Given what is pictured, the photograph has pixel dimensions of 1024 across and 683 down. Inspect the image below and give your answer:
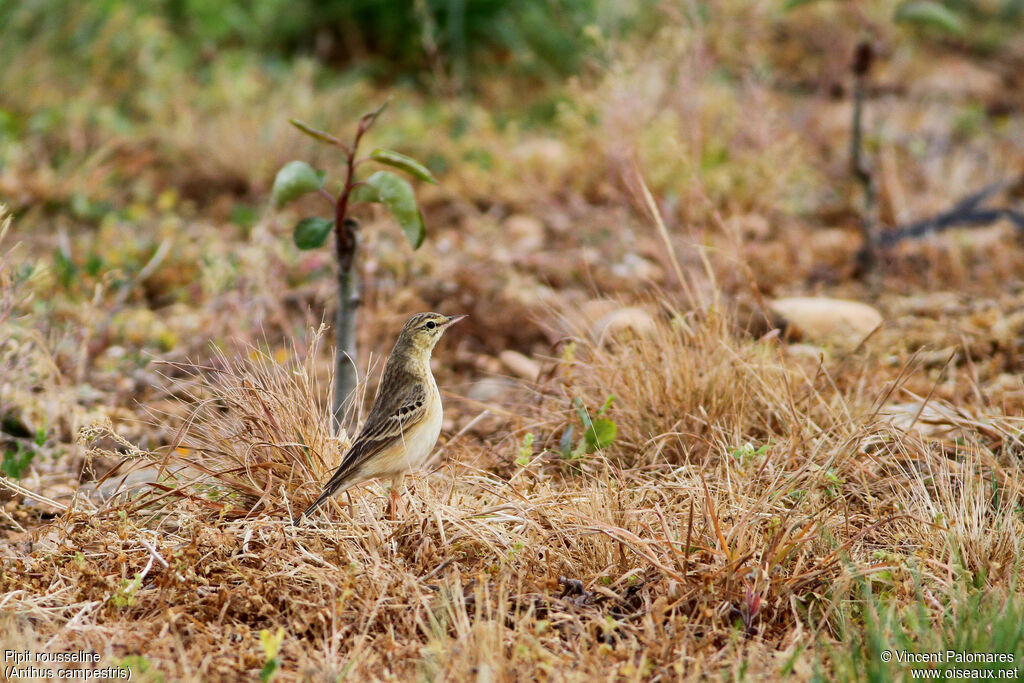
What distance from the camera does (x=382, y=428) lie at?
359 centimetres

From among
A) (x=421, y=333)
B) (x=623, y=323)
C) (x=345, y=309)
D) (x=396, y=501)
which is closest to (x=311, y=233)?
(x=345, y=309)

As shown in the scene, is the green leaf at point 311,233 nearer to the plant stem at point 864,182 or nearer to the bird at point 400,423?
the bird at point 400,423

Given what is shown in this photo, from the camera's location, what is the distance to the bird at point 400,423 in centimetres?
349

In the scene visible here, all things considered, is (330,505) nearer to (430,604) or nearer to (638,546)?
(430,604)

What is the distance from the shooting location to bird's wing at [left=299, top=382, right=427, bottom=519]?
3467 mm

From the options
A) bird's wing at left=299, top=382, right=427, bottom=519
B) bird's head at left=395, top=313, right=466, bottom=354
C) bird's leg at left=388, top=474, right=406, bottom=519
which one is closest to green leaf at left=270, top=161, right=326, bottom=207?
bird's head at left=395, top=313, right=466, bottom=354

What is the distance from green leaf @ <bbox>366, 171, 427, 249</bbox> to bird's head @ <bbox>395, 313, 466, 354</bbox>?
1.05ft

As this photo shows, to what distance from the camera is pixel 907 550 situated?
3633 mm

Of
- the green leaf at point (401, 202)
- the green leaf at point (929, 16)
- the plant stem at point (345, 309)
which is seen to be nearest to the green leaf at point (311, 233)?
the plant stem at point (345, 309)

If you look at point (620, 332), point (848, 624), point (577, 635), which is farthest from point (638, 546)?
point (620, 332)

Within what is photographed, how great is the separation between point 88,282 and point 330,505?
3.19 m

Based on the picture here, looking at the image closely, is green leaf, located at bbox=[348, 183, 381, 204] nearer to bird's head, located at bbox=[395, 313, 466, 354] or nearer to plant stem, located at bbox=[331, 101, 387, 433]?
plant stem, located at bbox=[331, 101, 387, 433]

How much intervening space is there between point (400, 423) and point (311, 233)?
1013 mm

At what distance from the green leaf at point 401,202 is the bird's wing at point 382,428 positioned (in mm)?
660
